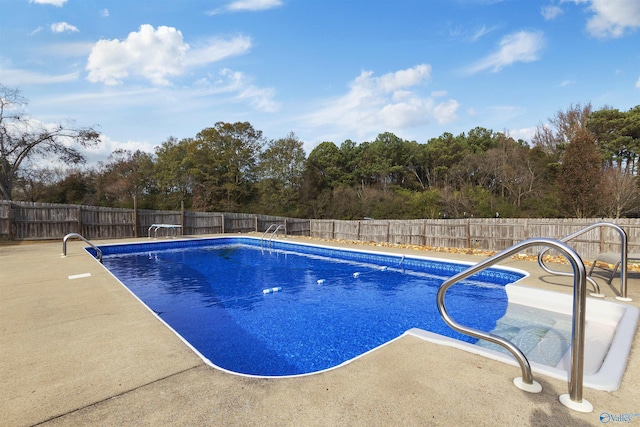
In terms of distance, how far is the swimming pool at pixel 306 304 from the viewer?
13.4ft

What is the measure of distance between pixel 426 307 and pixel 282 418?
4467mm

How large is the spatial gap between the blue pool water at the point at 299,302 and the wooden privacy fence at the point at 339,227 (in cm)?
412

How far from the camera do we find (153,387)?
2.23 metres

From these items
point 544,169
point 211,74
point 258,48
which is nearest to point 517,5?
point 258,48

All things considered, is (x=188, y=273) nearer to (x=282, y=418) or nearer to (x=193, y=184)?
(x=282, y=418)

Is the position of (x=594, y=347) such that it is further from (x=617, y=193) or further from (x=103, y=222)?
(x=103, y=222)

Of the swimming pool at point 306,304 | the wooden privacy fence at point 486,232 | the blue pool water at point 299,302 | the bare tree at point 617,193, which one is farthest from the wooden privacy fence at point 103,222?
the bare tree at point 617,193

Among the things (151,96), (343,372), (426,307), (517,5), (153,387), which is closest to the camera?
(153,387)

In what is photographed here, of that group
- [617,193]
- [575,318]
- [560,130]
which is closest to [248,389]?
[575,318]

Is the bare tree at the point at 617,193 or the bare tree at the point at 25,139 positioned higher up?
the bare tree at the point at 25,139

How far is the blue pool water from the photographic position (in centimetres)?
422

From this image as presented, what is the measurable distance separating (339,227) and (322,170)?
11998 millimetres

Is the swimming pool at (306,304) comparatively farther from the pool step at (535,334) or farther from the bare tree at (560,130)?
the bare tree at (560,130)

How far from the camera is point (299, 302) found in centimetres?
616
